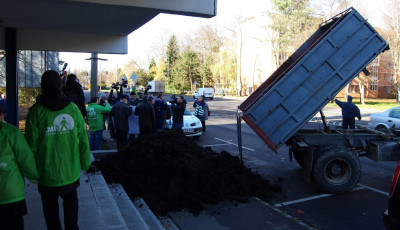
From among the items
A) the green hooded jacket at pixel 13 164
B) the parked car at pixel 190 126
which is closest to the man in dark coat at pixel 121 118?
the parked car at pixel 190 126

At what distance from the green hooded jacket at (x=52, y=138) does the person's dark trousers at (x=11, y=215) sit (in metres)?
0.32

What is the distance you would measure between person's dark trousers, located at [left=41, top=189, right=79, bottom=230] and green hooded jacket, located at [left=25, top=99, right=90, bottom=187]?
0.56ft

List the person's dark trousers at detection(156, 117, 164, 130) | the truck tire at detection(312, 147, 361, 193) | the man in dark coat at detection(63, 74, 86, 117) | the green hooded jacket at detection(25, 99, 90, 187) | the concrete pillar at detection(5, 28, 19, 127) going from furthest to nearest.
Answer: the person's dark trousers at detection(156, 117, 164, 130)
the concrete pillar at detection(5, 28, 19, 127)
the man in dark coat at detection(63, 74, 86, 117)
the truck tire at detection(312, 147, 361, 193)
the green hooded jacket at detection(25, 99, 90, 187)

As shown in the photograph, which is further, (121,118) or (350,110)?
(350,110)

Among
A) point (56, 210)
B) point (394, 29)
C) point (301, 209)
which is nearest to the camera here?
point (56, 210)

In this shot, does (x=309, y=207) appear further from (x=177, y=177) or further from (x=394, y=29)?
(x=394, y=29)

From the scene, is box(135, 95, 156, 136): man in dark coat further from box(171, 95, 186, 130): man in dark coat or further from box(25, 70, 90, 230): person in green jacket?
box(25, 70, 90, 230): person in green jacket

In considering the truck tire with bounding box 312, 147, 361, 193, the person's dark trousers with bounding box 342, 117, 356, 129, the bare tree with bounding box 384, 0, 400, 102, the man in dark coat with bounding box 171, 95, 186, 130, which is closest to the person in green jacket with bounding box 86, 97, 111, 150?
the man in dark coat with bounding box 171, 95, 186, 130

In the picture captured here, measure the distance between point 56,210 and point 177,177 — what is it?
3.07 metres

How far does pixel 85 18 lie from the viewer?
7109 mm

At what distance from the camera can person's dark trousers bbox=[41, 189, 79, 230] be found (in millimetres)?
3174

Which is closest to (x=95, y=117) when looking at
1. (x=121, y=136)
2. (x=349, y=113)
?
(x=121, y=136)

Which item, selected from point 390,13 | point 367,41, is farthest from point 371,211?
point 390,13

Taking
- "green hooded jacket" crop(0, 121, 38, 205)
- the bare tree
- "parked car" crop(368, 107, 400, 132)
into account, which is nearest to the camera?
"green hooded jacket" crop(0, 121, 38, 205)
